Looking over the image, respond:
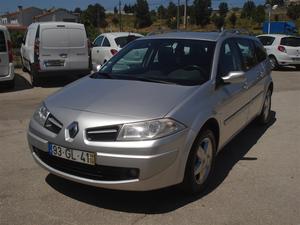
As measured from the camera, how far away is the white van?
1174 cm

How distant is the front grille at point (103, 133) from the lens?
144 inches

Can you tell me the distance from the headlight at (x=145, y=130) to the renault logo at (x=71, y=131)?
41cm

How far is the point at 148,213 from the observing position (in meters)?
3.91

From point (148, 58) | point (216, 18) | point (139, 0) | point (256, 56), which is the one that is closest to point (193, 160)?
point (148, 58)

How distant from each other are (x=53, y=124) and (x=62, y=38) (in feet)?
27.6

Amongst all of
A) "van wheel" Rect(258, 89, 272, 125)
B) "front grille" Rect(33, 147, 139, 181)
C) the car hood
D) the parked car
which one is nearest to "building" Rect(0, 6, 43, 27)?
the parked car

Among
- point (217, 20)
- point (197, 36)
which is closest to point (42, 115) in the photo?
point (197, 36)

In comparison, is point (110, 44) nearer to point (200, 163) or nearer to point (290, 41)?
point (290, 41)

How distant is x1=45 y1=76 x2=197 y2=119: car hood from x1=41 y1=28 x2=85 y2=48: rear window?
7.52 m

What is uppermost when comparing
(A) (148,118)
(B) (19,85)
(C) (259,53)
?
(C) (259,53)

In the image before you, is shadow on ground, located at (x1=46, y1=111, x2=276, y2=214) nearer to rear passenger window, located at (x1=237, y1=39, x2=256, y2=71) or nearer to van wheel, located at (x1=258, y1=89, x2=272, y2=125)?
rear passenger window, located at (x1=237, y1=39, x2=256, y2=71)

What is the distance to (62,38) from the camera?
12.0 meters

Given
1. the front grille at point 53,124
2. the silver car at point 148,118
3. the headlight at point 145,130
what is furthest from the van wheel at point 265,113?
the front grille at point 53,124

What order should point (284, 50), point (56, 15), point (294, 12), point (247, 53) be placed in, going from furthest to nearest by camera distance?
point (56, 15) < point (294, 12) < point (284, 50) < point (247, 53)
